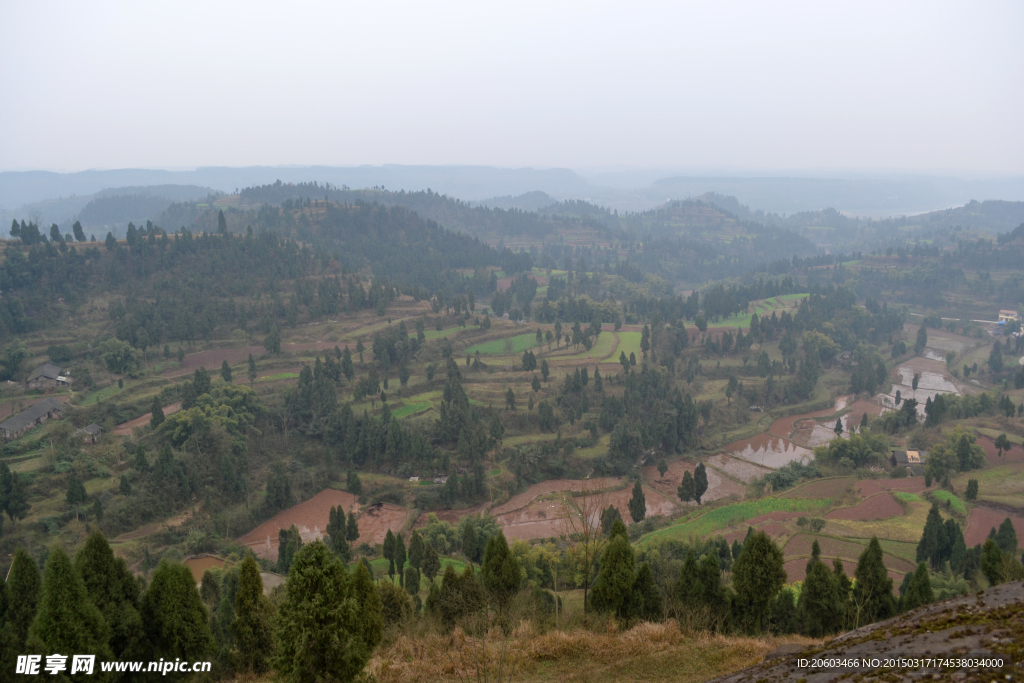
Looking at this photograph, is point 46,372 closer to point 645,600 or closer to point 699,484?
point 645,600

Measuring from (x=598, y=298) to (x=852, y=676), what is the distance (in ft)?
308

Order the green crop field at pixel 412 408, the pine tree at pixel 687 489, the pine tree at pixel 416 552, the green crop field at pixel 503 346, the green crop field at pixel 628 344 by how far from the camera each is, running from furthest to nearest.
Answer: the green crop field at pixel 628 344 < the green crop field at pixel 503 346 < the green crop field at pixel 412 408 < the pine tree at pixel 687 489 < the pine tree at pixel 416 552

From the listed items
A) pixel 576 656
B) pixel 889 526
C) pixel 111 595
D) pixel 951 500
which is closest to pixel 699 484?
pixel 889 526

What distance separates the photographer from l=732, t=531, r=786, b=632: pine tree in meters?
20.6

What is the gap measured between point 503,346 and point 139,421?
35.0 metres

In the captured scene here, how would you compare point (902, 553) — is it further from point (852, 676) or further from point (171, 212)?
point (171, 212)

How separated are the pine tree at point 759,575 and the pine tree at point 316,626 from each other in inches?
534

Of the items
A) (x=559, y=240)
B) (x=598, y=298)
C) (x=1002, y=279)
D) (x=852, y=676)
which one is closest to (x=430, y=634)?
(x=852, y=676)

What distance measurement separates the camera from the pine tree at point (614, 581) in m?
20.1

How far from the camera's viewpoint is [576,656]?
16.3 metres

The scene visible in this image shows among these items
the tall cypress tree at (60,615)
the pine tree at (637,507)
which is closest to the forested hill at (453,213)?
the pine tree at (637,507)

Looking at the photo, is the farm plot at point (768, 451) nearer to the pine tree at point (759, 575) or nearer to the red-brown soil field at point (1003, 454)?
the red-brown soil field at point (1003, 454)

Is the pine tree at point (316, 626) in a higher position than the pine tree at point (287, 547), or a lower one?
higher

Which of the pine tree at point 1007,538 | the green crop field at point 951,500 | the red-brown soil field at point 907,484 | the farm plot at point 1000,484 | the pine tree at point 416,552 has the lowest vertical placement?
the red-brown soil field at point 907,484
